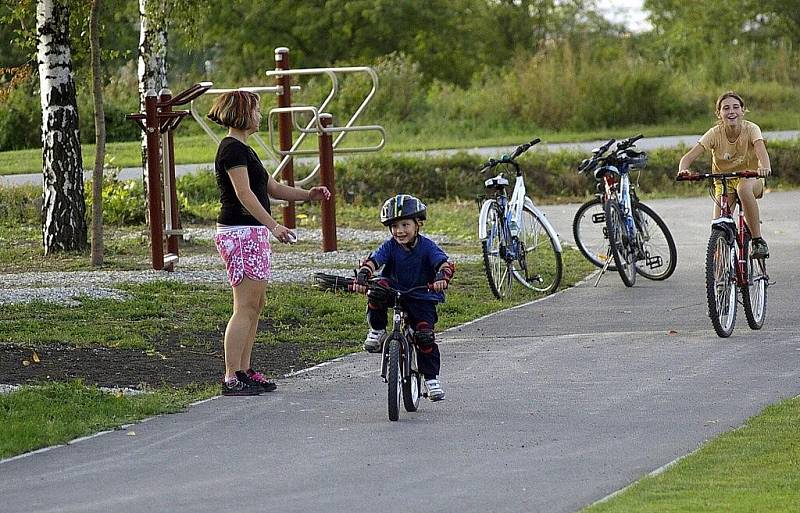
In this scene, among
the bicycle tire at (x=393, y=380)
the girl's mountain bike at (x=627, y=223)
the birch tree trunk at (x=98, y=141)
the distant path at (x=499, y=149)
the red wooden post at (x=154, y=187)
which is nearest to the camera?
the bicycle tire at (x=393, y=380)

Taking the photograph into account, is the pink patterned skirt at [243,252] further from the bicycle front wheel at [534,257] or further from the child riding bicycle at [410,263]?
the bicycle front wheel at [534,257]

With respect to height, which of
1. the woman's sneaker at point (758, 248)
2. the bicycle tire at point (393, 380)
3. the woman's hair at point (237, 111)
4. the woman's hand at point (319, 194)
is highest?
the woman's hair at point (237, 111)

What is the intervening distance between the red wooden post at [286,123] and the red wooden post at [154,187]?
2.66 meters

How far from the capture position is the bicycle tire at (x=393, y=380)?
308 inches

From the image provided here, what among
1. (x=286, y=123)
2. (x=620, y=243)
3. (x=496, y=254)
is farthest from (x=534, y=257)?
(x=286, y=123)

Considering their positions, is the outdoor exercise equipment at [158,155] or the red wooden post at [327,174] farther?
the red wooden post at [327,174]

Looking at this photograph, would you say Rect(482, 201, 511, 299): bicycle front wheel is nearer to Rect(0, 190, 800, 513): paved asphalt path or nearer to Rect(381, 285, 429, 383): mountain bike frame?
Rect(0, 190, 800, 513): paved asphalt path

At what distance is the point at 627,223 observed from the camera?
44.1 ft

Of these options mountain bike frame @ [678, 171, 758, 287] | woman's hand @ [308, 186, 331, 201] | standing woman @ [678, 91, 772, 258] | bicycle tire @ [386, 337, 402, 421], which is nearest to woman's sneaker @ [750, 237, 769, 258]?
standing woman @ [678, 91, 772, 258]

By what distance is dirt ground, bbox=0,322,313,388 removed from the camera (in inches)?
361

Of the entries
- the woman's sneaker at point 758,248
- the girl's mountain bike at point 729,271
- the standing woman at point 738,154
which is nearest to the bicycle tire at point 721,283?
the girl's mountain bike at point 729,271

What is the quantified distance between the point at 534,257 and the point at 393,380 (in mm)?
6227

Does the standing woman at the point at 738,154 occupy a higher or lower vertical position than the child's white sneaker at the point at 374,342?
higher

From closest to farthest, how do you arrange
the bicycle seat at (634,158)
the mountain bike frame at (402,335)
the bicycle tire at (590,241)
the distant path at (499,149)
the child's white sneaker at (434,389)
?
1. the mountain bike frame at (402,335)
2. the child's white sneaker at (434,389)
3. the bicycle seat at (634,158)
4. the bicycle tire at (590,241)
5. the distant path at (499,149)
